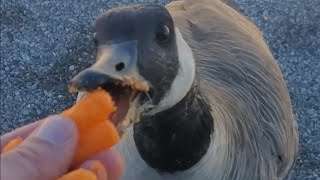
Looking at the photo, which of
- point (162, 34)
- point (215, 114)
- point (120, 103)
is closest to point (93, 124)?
point (120, 103)

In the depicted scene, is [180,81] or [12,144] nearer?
[12,144]

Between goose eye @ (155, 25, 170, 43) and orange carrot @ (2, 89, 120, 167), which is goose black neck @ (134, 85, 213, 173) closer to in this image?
goose eye @ (155, 25, 170, 43)

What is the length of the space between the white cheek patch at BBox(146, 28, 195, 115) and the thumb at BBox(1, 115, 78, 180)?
39cm

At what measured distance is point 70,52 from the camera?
13.7 ft

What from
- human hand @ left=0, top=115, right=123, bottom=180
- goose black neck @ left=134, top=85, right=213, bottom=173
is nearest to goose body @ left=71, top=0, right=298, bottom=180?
goose black neck @ left=134, top=85, right=213, bottom=173

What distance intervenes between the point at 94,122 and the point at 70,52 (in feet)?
8.03

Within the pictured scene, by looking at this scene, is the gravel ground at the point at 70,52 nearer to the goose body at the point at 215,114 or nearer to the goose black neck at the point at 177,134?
the goose body at the point at 215,114

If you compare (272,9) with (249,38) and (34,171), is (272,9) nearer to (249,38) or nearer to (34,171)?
(249,38)

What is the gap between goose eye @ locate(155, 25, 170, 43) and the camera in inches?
80.4

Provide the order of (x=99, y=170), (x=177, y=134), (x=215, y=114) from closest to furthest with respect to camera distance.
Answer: (x=99, y=170) → (x=177, y=134) → (x=215, y=114)

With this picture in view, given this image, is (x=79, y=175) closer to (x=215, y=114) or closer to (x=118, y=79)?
(x=118, y=79)

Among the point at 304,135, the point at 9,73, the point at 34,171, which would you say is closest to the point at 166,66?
the point at 34,171

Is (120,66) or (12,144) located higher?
(120,66)

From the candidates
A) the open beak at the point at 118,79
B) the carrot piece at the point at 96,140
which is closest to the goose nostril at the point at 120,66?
the open beak at the point at 118,79
